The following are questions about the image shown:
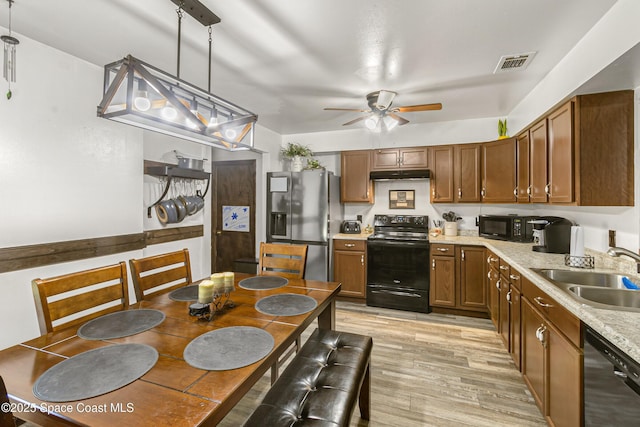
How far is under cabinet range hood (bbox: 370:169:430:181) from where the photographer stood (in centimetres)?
401

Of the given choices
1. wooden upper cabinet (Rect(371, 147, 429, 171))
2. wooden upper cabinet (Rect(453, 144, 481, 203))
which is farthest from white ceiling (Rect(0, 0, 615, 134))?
wooden upper cabinet (Rect(371, 147, 429, 171))

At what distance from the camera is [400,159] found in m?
4.23

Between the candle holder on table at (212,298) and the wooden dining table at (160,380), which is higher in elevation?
the candle holder on table at (212,298)

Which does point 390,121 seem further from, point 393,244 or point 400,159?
point 393,244

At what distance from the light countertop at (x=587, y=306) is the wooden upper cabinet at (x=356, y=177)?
67.8 inches

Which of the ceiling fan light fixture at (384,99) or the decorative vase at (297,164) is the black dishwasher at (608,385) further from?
the decorative vase at (297,164)

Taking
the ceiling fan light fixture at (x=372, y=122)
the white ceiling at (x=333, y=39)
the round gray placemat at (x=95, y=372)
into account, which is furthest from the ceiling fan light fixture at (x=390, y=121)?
the round gray placemat at (x=95, y=372)

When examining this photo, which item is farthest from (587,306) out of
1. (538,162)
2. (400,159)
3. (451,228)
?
(400,159)

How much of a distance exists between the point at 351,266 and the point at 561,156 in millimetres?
2630

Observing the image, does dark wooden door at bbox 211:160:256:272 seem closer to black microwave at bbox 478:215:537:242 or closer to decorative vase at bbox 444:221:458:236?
decorative vase at bbox 444:221:458:236

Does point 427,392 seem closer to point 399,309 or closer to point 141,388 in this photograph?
point 399,309

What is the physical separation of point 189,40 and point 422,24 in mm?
1594

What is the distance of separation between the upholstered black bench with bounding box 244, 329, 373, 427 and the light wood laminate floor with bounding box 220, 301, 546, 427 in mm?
394

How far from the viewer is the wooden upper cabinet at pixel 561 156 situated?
6.78 ft
